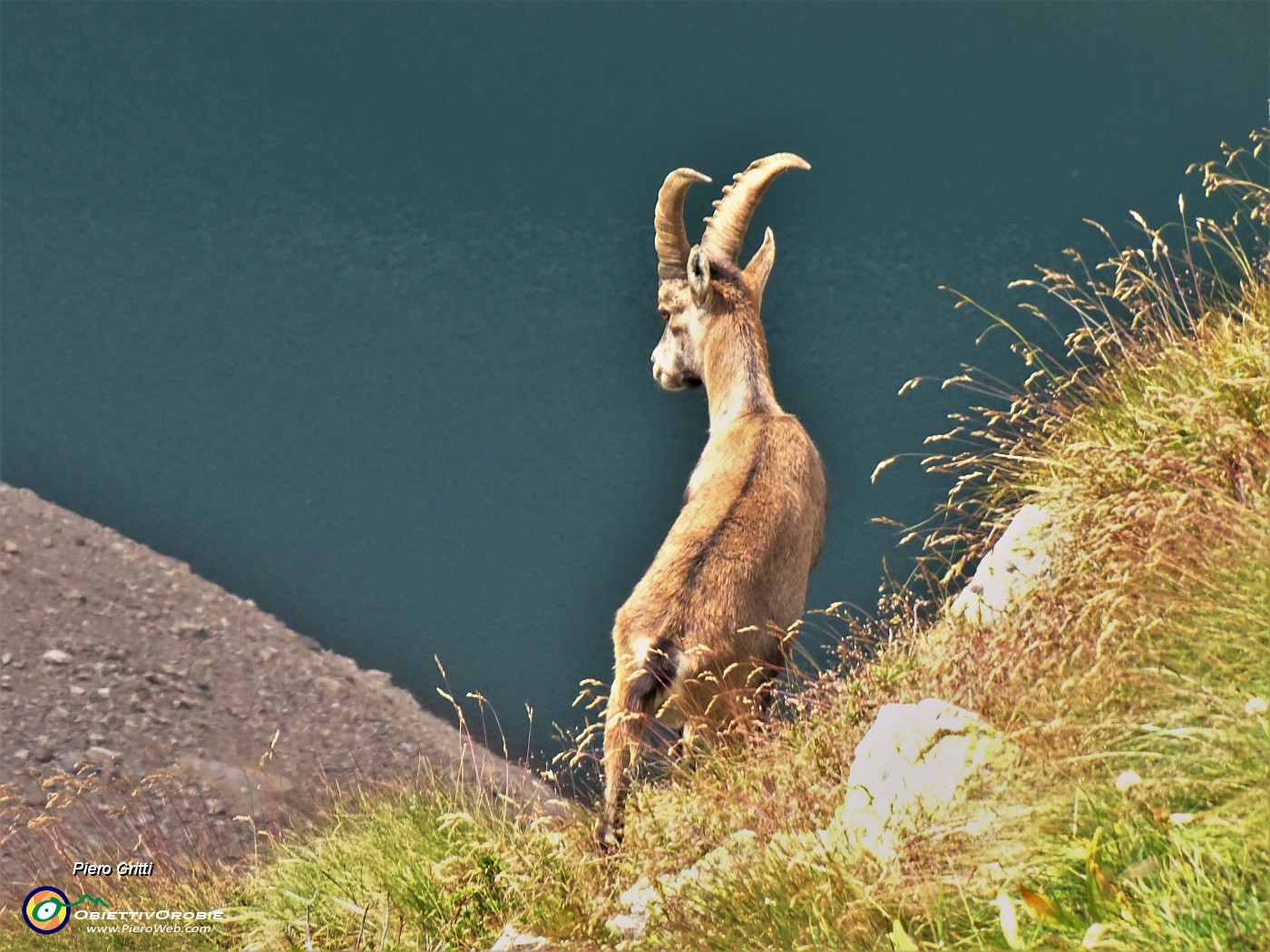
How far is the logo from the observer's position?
597 centimetres

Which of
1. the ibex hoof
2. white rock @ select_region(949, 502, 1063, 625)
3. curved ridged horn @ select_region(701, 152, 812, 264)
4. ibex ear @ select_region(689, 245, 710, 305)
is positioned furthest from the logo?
curved ridged horn @ select_region(701, 152, 812, 264)

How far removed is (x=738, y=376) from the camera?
21.5ft

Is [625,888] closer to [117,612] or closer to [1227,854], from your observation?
[1227,854]

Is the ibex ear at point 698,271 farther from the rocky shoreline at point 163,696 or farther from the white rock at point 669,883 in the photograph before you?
the rocky shoreline at point 163,696

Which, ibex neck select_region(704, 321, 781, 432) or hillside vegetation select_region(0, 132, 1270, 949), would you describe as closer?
hillside vegetation select_region(0, 132, 1270, 949)

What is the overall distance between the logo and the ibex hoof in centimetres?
269

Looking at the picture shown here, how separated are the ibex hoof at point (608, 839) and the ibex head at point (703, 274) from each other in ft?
9.15

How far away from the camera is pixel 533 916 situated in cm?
459

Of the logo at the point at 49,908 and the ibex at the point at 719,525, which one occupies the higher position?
the ibex at the point at 719,525

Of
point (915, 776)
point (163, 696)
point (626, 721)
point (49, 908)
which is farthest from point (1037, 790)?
point (163, 696)

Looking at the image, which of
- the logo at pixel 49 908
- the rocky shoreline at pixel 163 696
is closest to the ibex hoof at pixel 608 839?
the logo at pixel 49 908

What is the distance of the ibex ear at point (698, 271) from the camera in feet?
21.4

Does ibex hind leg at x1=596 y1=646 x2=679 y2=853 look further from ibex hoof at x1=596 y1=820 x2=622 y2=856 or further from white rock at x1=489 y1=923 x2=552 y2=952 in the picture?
white rock at x1=489 y1=923 x2=552 y2=952

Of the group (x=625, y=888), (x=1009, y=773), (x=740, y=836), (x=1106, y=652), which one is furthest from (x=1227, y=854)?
(x=625, y=888)
